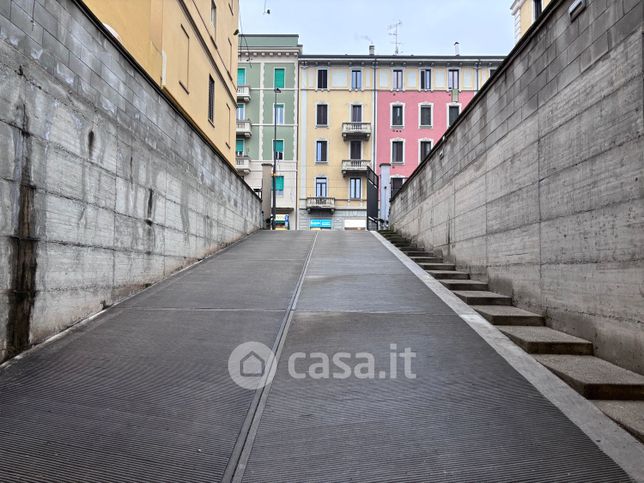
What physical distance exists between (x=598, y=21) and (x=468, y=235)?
4569mm

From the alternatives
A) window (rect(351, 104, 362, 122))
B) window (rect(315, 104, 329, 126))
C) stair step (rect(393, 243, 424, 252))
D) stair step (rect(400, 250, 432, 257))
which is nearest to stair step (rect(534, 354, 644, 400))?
stair step (rect(400, 250, 432, 257))

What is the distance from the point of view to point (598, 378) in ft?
12.0

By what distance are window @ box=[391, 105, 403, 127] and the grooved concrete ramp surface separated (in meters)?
34.5

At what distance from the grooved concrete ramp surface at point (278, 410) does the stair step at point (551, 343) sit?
0.42 meters

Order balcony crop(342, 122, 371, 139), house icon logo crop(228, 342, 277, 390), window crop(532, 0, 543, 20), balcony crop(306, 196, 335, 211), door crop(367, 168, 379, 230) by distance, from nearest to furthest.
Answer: house icon logo crop(228, 342, 277, 390) < window crop(532, 0, 543, 20) < door crop(367, 168, 379, 230) < balcony crop(306, 196, 335, 211) < balcony crop(342, 122, 371, 139)

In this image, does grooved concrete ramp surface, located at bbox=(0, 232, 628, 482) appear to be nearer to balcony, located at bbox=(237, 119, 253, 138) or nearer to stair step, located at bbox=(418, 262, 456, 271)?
stair step, located at bbox=(418, 262, 456, 271)

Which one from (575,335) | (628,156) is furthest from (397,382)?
(628,156)

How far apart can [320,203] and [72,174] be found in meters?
31.9

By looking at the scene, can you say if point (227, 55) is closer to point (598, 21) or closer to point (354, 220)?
point (598, 21)

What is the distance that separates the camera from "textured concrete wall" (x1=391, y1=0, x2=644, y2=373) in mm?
3920

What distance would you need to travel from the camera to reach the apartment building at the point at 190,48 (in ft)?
30.5

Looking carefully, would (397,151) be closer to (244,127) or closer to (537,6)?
(244,127)

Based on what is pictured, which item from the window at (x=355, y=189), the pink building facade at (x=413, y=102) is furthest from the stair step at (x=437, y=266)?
the pink building facade at (x=413, y=102)

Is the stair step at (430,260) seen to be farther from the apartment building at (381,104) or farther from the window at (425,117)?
the window at (425,117)
